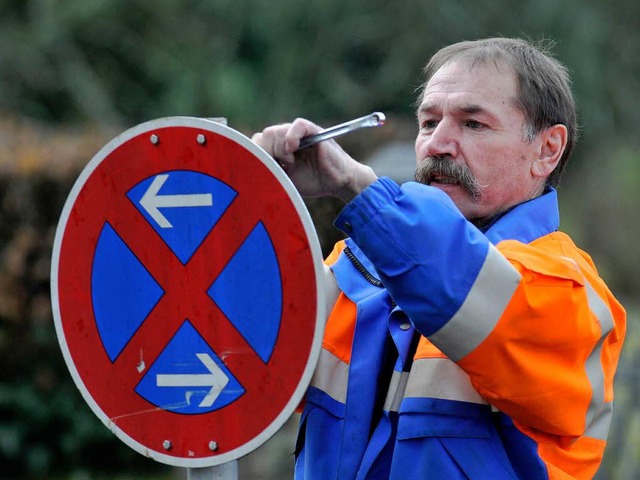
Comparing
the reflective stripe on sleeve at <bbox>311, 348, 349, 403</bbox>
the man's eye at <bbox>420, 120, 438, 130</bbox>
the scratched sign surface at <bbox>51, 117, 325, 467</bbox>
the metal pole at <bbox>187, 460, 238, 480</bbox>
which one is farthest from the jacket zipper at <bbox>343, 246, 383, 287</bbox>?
the metal pole at <bbox>187, 460, 238, 480</bbox>

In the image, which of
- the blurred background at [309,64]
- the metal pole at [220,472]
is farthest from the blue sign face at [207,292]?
the blurred background at [309,64]

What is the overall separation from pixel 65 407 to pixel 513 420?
4.79 metres

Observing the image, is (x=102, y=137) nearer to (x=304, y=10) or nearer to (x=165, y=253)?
(x=165, y=253)

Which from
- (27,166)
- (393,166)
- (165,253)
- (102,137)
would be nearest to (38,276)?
(27,166)

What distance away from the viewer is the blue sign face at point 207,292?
2.27m

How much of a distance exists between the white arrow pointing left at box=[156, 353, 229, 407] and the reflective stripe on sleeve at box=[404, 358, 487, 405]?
1.33ft

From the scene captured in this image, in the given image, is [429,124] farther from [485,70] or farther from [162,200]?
[162,200]

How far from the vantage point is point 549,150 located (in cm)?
280

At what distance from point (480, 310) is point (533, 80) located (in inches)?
28.3

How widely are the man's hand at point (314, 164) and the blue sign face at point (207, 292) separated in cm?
25

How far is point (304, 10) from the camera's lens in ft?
53.3

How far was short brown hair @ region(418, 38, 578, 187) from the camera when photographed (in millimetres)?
2730

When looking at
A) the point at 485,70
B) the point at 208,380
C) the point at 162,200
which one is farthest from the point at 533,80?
the point at 208,380

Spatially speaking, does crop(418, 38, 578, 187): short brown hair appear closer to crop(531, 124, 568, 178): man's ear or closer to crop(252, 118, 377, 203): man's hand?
crop(531, 124, 568, 178): man's ear
